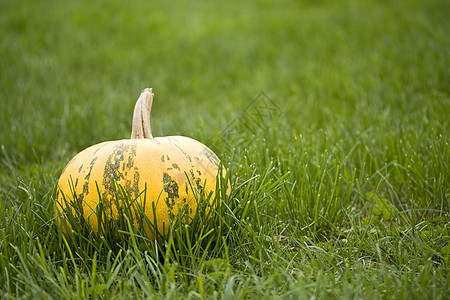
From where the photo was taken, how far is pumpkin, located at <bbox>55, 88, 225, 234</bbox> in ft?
6.07

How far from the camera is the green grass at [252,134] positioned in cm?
168

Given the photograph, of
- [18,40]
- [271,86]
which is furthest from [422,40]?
[18,40]

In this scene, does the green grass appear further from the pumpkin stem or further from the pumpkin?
the pumpkin stem

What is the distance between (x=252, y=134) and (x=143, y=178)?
1534 millimetres

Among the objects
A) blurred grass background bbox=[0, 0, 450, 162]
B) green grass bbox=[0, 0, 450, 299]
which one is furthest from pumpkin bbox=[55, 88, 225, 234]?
blurred grass background bbox=[0, 0, 450, 162]

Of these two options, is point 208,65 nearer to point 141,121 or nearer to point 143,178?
point 141,121

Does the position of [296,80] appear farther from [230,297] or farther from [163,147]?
[230,297]

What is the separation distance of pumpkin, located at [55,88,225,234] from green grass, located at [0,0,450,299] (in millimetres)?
115

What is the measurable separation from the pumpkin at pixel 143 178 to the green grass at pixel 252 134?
115 mm

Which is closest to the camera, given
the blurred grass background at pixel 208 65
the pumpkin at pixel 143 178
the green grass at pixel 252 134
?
the green grass at pixel 252 134

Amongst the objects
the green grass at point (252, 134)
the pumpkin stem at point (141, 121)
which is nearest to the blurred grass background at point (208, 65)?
the green grass at point (252, 134)

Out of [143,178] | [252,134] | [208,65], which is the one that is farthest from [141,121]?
[208,65]

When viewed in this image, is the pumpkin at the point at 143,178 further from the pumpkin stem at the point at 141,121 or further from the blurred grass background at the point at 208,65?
the blurred grass background at the point at 208,65

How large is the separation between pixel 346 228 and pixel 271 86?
364 cm
